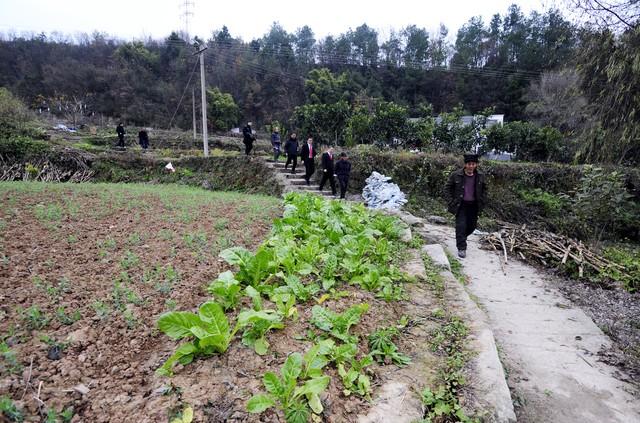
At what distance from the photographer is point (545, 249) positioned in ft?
20.8

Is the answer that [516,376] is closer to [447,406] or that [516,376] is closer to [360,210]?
[447,406]

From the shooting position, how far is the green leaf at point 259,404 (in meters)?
1.77

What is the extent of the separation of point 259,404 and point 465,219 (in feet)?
16.7

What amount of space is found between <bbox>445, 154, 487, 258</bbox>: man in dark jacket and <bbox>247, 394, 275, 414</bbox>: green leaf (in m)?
4.99

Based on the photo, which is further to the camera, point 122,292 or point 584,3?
point 584,3

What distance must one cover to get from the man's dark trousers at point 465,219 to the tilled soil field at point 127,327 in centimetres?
253

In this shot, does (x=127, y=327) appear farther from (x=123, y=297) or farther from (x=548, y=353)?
(x=548, y=353)

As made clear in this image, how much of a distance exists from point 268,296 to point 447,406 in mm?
1646

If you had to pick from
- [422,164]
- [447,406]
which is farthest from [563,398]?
[422,164]

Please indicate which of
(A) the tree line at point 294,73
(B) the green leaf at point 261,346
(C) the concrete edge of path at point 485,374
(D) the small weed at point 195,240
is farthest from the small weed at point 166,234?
(A) the tree line at point 294,73

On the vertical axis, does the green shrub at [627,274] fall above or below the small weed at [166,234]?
below

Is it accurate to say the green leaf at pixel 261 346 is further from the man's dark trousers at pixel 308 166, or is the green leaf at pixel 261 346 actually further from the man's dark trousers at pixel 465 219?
the man's dark trousers at pixel 308 166

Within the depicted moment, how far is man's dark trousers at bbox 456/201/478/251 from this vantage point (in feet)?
19.4

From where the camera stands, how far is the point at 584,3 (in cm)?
644
